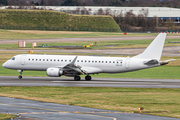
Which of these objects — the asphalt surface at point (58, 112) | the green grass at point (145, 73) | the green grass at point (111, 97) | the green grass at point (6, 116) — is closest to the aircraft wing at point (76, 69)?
the green grass at point (145, 73)

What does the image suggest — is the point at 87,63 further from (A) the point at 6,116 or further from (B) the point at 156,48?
(A) the point at 6,116

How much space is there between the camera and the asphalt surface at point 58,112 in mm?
22500

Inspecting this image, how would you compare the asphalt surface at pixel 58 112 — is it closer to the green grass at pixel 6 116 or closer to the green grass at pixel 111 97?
the green grass at pixel 6 116

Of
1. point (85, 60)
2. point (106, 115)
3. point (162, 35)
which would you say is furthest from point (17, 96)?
point (162, 35)

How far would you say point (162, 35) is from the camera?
45031 millimetres

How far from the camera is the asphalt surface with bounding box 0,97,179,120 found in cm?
2250

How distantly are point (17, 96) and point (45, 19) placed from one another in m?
171

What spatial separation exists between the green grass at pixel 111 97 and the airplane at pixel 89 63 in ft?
24.0

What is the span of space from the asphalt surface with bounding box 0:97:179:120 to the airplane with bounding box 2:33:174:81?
17431 mm

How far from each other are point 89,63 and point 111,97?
Answer: 14980mm

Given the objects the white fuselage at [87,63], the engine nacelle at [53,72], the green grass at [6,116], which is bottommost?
the engine nacelle at [53,72]

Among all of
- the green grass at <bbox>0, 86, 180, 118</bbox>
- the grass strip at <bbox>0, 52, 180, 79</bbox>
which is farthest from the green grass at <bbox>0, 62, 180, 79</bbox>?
the green grass at <bbox>0, 86, 180, 118</bbox>

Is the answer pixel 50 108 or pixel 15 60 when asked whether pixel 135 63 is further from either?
pixel 50 108

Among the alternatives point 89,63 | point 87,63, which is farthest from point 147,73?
point 87,63
